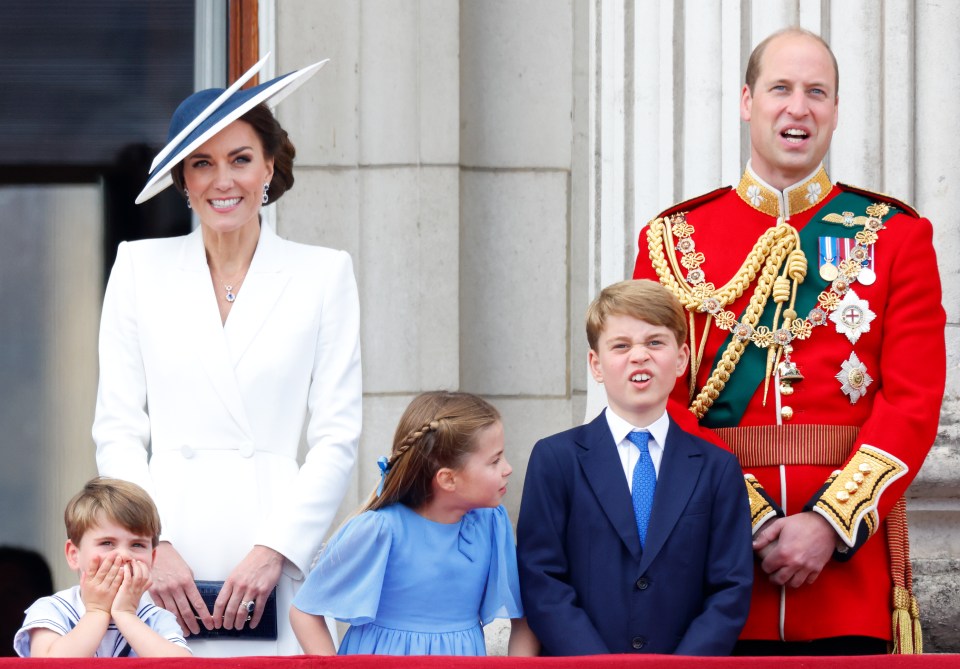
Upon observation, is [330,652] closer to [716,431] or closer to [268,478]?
[268,478]

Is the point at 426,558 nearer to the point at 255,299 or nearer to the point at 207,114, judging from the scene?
the point at 255,299

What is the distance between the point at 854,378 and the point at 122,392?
1.52 metres

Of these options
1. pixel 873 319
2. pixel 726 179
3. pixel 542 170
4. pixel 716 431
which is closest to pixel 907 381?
pixel 873 319

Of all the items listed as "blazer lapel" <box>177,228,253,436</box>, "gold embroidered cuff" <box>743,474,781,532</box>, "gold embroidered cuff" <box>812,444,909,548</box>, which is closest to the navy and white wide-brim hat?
"blazer lapel" <box>177,228,253,436</box>

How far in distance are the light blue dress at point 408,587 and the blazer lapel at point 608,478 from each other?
254mm

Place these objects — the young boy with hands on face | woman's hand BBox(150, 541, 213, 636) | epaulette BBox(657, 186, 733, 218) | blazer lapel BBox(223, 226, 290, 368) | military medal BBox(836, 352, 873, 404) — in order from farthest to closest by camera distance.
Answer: epaulette BBox(657, 186, 733, 218), blazer lapel BBox(223, 226, 290, 368), military medal BBox(836, 352, 873, 404), woman's hand BBox(150, 541, 213, 636), the young boy with hands on face

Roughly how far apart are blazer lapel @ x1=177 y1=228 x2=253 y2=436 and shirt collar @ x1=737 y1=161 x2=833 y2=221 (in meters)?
1.17

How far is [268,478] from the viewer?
349 centimetres

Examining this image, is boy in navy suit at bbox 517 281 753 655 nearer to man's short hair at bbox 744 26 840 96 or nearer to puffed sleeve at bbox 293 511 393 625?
puffed sleeve at bbox 293 511 393 625

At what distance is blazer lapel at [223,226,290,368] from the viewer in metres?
3.51

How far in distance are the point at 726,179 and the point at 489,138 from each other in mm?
886

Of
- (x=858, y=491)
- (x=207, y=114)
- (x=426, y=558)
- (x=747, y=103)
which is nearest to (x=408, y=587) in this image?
(x=426, y=558)

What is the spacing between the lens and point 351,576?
328cm

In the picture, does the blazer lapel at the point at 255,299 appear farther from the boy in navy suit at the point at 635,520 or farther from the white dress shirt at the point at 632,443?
the white dress shirt at the point at 632,443
